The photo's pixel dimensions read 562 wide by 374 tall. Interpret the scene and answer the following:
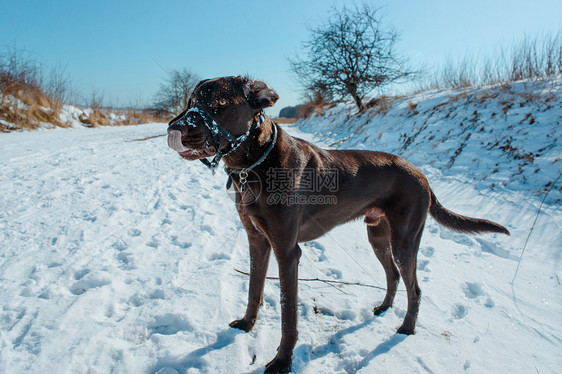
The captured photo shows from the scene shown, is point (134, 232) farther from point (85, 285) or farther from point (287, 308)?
point (287, 308)

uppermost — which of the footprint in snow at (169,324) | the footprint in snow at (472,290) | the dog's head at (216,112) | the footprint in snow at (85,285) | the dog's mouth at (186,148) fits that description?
the dog's head at (216,112)

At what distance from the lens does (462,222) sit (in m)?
2.52

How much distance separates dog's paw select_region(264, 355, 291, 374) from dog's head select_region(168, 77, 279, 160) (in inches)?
53.9

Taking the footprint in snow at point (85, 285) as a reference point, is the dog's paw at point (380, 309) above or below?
below

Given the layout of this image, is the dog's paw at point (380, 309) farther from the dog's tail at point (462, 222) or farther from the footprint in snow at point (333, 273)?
the dog's tail at point (462, 222)

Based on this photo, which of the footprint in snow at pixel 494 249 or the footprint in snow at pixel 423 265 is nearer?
the footprint in snow at pixel 423 265

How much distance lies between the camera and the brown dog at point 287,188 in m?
1.84

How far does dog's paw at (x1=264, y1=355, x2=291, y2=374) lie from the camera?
6.03ft

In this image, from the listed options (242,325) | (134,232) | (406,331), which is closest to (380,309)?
(406,331)

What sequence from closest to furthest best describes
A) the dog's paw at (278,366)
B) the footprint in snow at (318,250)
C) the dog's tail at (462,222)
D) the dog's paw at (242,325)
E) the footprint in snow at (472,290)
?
1. the dog's paw at (278,366)
2. the dog's paw at (242,325)
3. the dog's tail at (462,222)
4. the footprint in snow at (472,290)
5. the footprint in snow at (318,250)

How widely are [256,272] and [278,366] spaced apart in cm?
66

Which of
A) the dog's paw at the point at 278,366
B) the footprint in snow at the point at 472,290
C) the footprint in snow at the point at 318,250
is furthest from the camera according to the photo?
the footprint in snow at the point at 318,250

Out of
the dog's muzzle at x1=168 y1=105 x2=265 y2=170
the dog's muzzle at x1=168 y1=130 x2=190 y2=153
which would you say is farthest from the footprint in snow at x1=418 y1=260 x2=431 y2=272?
the dog's muzzle at x1=168 y1=130 x2=190 y2=153

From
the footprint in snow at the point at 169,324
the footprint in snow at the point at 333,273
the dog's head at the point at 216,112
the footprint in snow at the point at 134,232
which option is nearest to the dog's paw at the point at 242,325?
the footprint in snow at the point at 169,324
